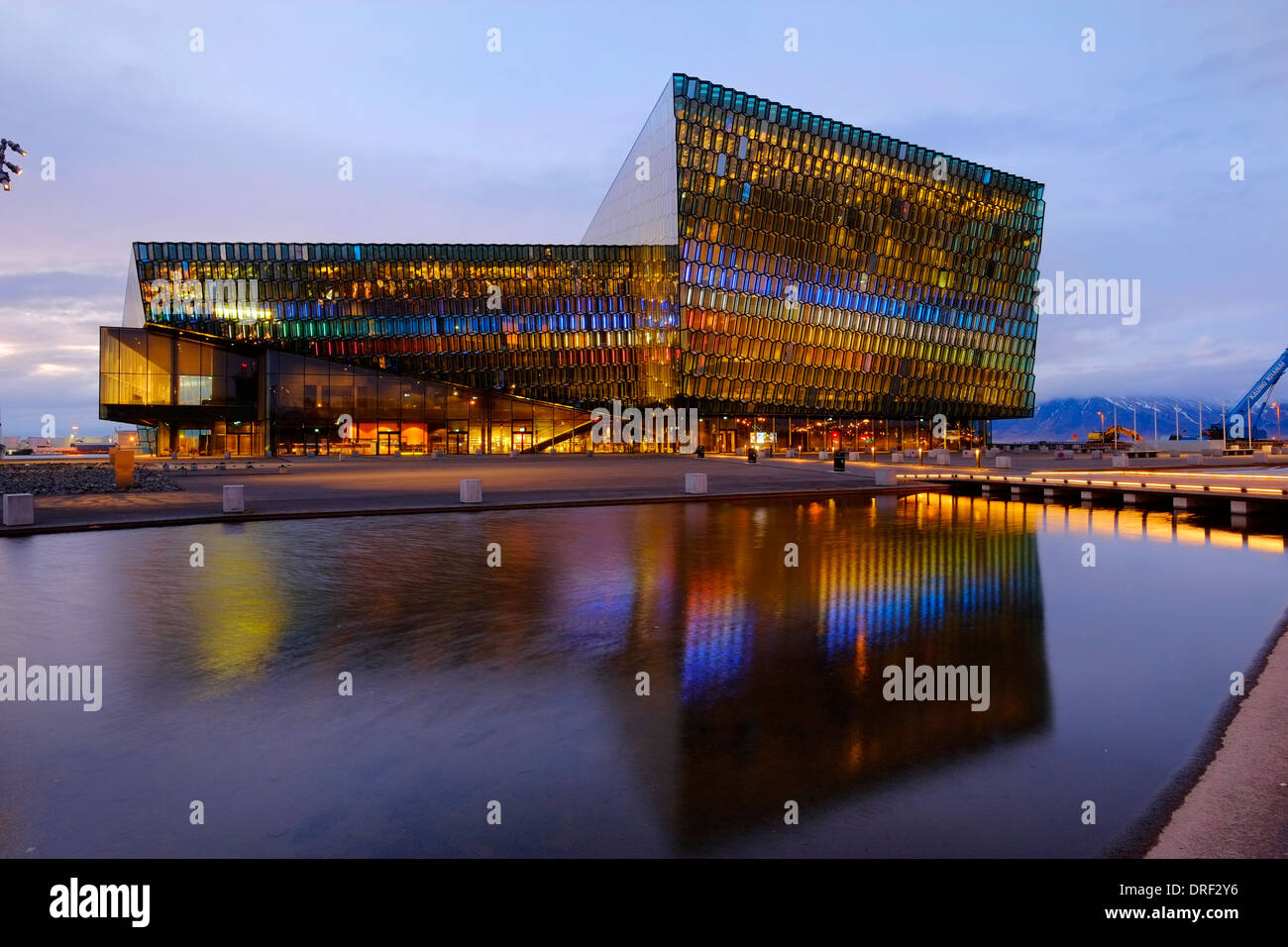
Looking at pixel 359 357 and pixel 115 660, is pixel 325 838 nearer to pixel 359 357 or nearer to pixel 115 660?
pixel 115 660

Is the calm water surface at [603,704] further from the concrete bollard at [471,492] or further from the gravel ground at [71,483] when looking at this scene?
the gravel ground at [71,483]

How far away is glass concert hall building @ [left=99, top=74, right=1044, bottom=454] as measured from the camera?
73.2 meters

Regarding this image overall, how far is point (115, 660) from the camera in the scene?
820 cm

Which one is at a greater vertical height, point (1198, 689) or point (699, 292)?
point (699, 292)

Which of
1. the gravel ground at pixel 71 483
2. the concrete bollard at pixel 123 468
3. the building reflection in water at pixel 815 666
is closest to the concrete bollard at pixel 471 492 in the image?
the building reflection in water at pixel 815 666

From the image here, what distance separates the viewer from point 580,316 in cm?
7819

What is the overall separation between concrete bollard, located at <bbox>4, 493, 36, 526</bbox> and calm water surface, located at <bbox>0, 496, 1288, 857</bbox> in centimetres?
577

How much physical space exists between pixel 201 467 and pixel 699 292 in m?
43.9

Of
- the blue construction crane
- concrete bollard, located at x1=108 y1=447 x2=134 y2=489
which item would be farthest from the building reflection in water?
the blue construction crane

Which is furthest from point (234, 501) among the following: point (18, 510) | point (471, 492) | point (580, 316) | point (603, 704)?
point (580, 316)

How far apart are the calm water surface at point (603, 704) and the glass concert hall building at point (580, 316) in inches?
2522

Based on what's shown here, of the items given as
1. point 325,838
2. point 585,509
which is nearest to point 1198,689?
point 325,838
